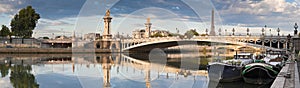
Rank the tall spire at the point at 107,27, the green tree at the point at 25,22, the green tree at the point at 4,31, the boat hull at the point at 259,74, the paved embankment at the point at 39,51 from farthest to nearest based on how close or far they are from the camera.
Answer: the tall spire at the point at 107,27
the green tree at the point at 4,31
the green tree at the point at 25,22
the paved embankment at the point at 39,51
the boat hull at the point at 259,74


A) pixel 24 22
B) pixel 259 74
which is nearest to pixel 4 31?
pixel 24 22

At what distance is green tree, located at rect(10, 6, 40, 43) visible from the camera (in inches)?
1951

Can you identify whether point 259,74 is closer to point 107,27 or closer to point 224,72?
point 224,72

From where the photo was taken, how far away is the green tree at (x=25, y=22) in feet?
163

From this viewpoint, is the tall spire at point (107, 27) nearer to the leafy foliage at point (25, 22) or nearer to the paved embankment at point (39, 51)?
the paved embankment at point (39, 51)

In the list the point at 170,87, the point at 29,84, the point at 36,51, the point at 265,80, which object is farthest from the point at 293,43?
the point at 36,51

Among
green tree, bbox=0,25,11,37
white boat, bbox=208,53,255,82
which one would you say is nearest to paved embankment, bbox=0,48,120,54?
green tree, bbox=0,25,11,37

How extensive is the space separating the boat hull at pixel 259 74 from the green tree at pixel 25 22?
38983 millimetres

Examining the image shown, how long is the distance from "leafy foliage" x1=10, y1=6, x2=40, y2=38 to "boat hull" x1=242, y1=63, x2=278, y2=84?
3898 cm

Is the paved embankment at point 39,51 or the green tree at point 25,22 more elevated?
the green tree at point 25,22

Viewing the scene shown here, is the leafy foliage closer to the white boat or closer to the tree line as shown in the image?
the tree line

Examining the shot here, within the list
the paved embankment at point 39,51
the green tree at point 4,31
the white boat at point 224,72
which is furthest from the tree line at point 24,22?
the white boat at point 224,72

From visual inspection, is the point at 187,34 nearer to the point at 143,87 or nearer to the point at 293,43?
the point at 293,43

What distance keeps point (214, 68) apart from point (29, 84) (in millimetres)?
7616
